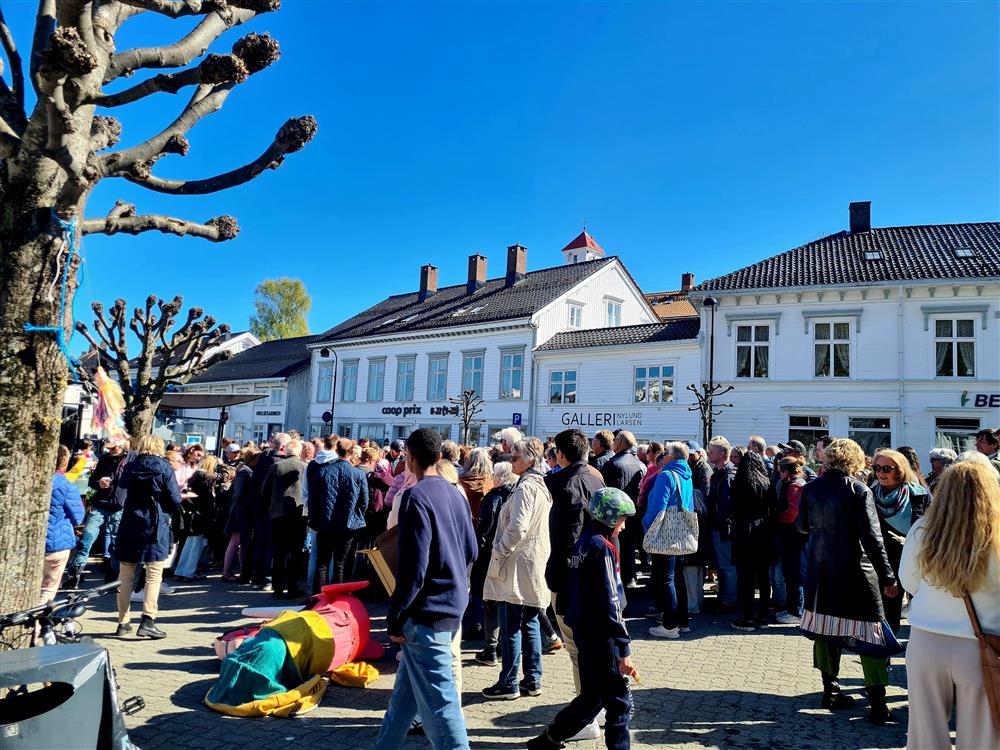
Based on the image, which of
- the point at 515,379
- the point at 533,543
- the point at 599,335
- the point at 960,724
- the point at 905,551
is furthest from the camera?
the point at 515,379

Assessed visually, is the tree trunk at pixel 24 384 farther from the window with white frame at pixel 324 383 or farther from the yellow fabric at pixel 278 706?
the window with white frame at pixel 324 383

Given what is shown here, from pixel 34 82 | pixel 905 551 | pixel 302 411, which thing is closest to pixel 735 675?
pixel 905 551

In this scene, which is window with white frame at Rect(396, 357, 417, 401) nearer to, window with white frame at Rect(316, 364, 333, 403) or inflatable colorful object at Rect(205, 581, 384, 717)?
window with white frame at Rect(316, 364, 333, 403)

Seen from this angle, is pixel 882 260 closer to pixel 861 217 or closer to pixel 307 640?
pixel 861 217

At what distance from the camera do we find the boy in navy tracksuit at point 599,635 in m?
3.75

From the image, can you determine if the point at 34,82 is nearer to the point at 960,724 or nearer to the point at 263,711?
the point at 263,711

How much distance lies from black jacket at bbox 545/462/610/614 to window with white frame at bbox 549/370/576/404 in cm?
2080

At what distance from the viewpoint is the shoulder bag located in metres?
2.92

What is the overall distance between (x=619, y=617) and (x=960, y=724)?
1.68 metres

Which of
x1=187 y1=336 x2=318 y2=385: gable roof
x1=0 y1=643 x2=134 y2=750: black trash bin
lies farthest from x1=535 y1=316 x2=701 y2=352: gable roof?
x1=0 y1=643 x2=134 y2=750: black trash bin

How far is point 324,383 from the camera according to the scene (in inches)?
1473

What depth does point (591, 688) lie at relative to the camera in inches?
149

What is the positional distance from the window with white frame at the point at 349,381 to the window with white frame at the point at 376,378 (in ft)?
3.88

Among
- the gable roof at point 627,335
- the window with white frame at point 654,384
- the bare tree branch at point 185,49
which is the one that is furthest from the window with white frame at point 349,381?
the bare tree branch at point 185,49
